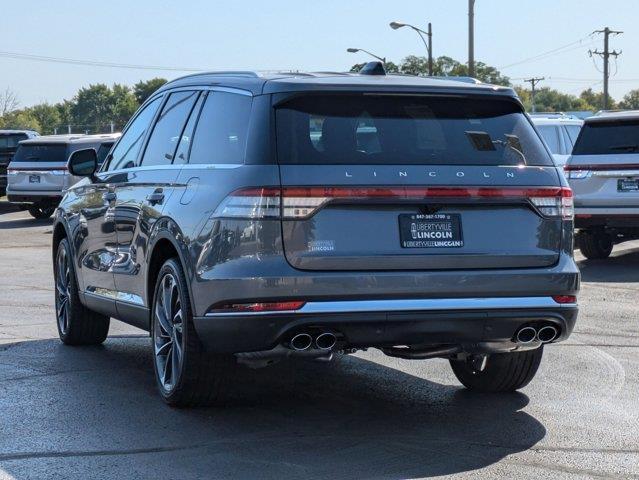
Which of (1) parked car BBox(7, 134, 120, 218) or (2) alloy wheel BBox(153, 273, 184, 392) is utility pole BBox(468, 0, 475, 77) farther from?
(2) alloy wheel BBox(153, 273, 184, 392)

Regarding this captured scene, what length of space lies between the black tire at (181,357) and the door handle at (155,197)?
1.41 feet

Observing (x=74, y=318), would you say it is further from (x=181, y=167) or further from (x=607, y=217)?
(x=607, y=217)

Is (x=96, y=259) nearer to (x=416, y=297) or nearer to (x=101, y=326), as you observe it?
(x=101, y=326)

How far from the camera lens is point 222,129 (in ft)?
22.7

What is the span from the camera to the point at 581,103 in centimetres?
17138

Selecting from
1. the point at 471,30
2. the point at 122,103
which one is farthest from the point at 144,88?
the point at 471,30

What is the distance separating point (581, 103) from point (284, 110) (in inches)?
6672

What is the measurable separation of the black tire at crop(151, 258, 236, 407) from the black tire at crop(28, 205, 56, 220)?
889 inches

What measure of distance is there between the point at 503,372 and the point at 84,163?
354 cm

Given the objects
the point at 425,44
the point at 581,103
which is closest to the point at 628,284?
the point at 425,44

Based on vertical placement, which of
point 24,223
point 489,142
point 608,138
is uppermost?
point 489,142

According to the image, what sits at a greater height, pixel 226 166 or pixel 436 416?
pixel 226 166

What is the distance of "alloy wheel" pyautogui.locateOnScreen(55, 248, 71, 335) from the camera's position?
974cm

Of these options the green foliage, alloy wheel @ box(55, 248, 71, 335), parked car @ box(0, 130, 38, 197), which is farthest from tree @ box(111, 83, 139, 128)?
alloy wheel @ box(55, 248, 71, 335)
